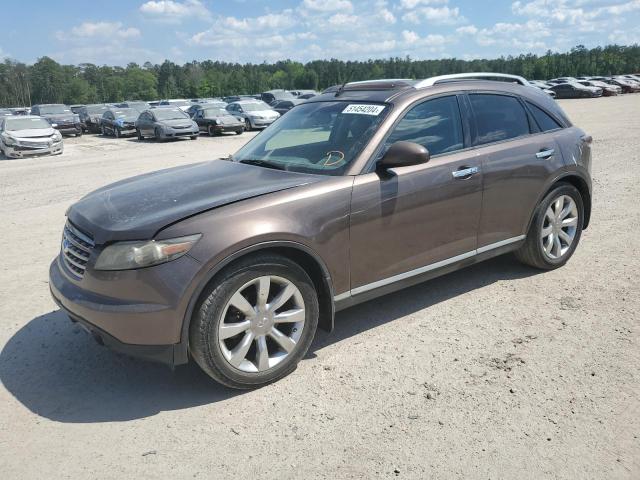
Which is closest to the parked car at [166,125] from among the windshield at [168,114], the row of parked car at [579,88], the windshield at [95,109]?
the windshield at [168,114]

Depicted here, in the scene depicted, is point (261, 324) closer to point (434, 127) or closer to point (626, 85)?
point (434, 127)

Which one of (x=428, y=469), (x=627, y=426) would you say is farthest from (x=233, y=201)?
(x=627, y=426)

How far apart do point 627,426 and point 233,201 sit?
2.51 m

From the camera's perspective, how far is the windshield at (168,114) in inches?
948

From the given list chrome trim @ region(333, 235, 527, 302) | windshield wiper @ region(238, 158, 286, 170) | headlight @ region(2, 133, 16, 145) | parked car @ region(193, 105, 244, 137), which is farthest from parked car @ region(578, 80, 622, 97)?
windshield wiper @ region(238, 158, 286, 170)

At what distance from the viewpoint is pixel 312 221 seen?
342 cm

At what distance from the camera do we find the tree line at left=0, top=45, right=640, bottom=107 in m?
102

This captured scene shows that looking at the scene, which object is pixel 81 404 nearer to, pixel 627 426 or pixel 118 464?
pixel 118 464

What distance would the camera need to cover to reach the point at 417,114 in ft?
13.4

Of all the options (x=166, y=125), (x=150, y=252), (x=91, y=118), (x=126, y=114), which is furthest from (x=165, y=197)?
(x=91, y=118)

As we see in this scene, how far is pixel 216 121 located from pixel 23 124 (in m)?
8.17

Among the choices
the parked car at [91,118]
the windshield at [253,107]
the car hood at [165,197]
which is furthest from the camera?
the parked car at [91,118]

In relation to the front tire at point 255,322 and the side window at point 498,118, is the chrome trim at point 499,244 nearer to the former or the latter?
the side window at point 498,118

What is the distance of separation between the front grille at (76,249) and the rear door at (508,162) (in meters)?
2.93
